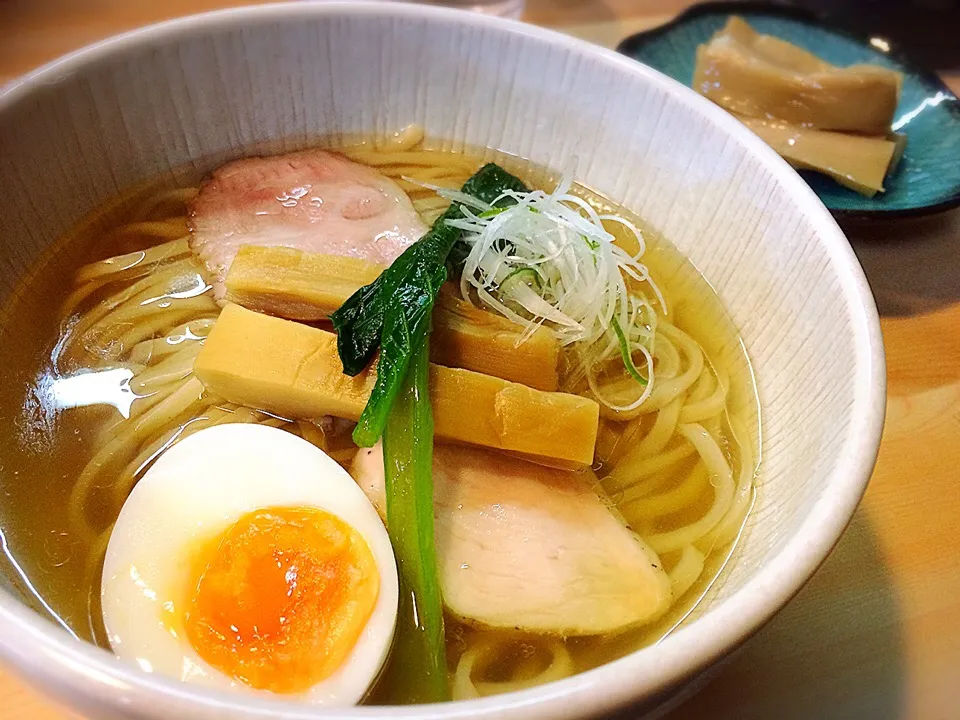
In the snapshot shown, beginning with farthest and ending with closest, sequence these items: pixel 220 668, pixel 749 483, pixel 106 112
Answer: pixel 106 112 → pixel 749 483 → pixel 220 668

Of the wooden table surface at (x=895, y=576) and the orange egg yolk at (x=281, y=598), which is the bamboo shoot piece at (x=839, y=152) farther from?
the orange egg yolk at (x=281, y=598)

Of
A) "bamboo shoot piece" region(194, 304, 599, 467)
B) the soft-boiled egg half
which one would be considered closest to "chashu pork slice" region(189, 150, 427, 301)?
"bamboo shoot piece" region(194, 304, 599, 467)

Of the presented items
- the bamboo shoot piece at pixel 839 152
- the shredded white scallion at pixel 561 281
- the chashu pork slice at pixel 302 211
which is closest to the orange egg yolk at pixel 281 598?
the shredded white scallion at pixel 561 281

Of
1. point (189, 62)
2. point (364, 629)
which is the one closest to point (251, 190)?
point (189, 62)

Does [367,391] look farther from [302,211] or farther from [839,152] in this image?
[839,152]

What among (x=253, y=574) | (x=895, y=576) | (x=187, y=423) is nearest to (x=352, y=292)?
(x=187, y=423)

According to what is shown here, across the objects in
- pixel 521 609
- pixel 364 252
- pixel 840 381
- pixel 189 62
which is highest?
pixel 189 62

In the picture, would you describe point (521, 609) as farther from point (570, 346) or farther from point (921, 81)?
point (921, 81)

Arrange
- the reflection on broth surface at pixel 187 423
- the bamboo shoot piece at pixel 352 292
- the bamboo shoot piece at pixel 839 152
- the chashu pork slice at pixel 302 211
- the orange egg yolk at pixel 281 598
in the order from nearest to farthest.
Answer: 1. the orange egg yolk at pixel 281 598
2. the reflection on broth surface at pixel 187 423
3. the bamboo shoot piece at pixel 352 292
4. the chashu pork slice at pixel 302 211
5. the bamboo shoot piece at pixel 839 152
